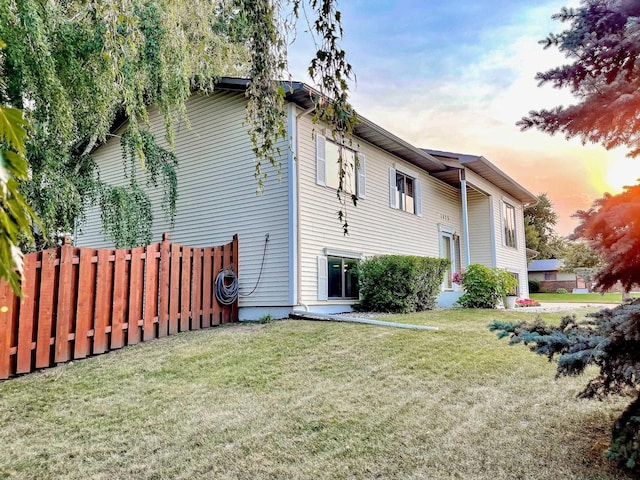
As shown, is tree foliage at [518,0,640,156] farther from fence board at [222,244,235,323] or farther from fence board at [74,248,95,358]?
fence board at [222,244,235,323]

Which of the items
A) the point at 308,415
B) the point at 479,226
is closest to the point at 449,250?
the point at 479,226

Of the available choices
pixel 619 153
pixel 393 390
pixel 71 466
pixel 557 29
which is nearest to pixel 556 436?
pixel 393 390

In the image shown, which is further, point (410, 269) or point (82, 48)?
point (410, 269)

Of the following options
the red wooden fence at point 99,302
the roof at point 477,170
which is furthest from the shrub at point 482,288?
the red wooden fence at point 99,302

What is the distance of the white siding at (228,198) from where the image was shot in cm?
902

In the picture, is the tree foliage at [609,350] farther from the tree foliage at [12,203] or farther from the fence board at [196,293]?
the fence board at [196,293]

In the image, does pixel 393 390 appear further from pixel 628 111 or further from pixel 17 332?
pixel 17 332

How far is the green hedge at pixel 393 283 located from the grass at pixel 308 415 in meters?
3.85

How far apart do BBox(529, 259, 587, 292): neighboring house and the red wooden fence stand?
41.9 m

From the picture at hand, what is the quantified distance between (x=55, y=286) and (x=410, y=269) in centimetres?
692

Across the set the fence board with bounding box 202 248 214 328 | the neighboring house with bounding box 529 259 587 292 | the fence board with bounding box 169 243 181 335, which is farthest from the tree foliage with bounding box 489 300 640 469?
the neighboring house with bounding box 529 259 587 292

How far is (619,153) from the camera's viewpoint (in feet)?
10.6

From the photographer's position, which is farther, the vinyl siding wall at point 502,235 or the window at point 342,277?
the vinyl siding wall at point 502,235

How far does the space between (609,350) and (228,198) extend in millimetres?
8343
